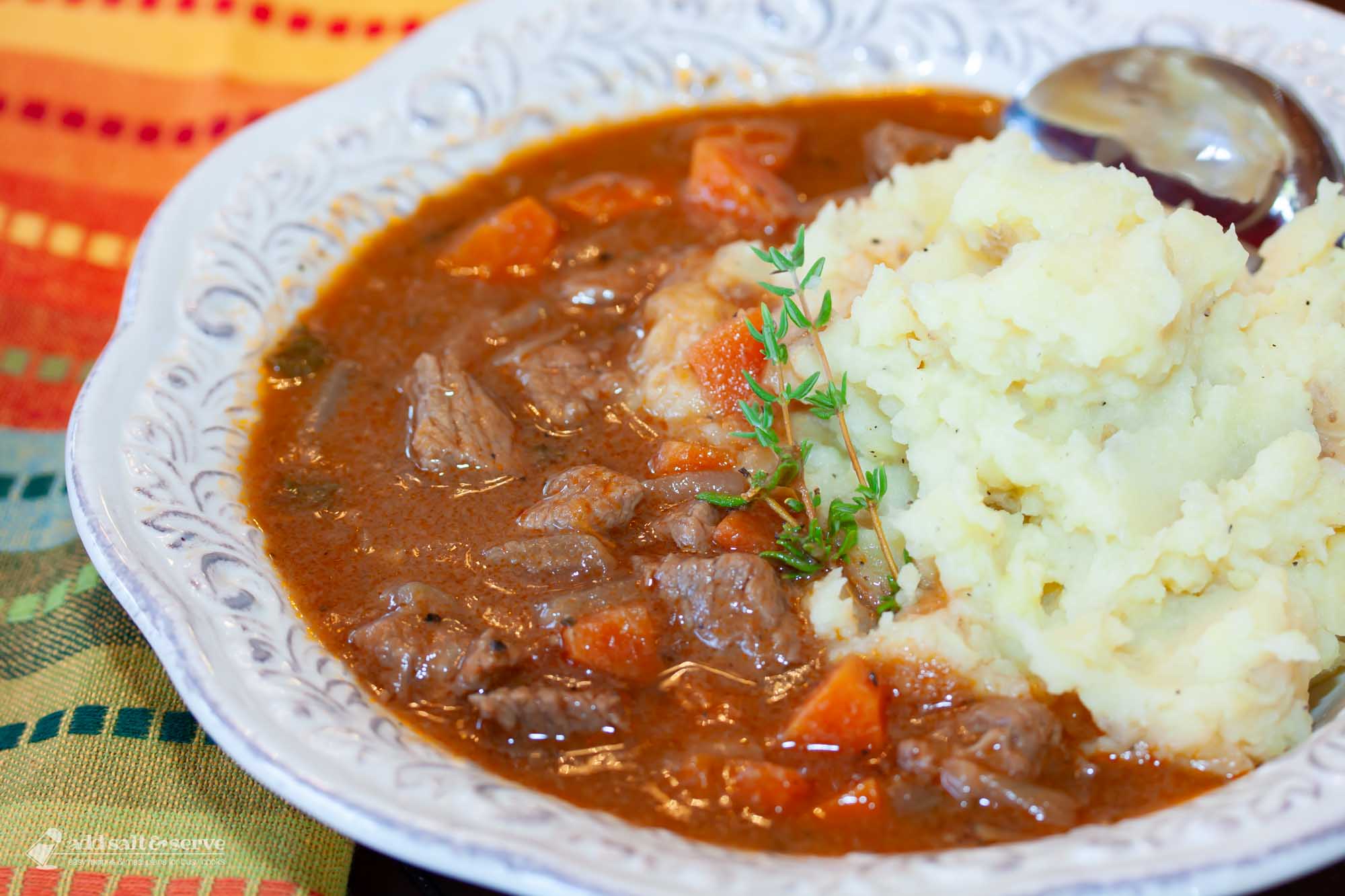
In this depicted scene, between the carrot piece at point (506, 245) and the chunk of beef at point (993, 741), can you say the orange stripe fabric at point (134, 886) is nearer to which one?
the chunk of beef at point (993, 741)

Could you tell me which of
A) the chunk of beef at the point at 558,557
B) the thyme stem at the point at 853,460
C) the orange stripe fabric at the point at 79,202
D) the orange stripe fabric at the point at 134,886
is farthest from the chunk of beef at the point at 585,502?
the orange stripe fabric at the point at 79,202

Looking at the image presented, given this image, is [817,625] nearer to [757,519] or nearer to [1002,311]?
[757,519]

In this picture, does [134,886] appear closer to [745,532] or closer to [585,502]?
[585,502]

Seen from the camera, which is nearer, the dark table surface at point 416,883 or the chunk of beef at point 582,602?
the dark table surface at point 416,883

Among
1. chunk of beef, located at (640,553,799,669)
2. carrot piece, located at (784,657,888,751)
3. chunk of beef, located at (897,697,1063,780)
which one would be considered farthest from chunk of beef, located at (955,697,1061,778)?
chunk of beef, located at (640,553,799,669)

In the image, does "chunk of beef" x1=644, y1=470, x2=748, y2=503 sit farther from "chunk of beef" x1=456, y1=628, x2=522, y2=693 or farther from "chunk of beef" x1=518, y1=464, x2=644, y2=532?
"chunk of beef" x1=456, y1=628, x2=522, y2=693

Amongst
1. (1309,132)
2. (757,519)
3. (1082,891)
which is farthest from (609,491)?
(1309,132)
